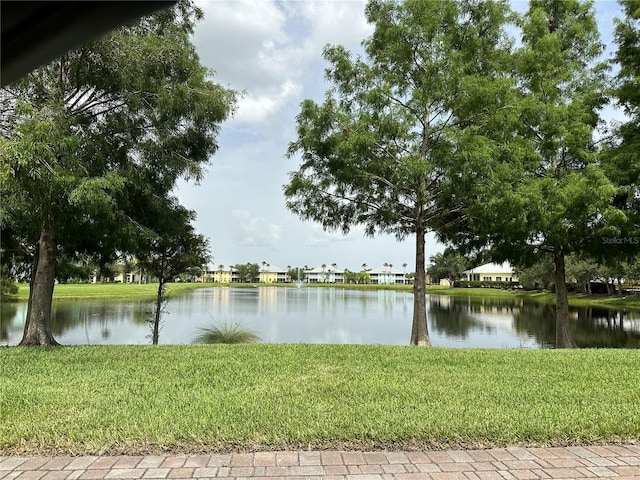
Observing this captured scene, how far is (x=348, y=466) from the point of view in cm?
327

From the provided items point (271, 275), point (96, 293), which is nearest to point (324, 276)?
point (271, 275)

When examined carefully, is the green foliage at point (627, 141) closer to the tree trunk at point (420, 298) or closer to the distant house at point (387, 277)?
the tree trunk at point (420, 298)

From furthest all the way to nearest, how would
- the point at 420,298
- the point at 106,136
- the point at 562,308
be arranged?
the point at 562,308 → the point at 420,298 → the point at 106,136

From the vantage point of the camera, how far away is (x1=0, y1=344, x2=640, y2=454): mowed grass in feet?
12.1

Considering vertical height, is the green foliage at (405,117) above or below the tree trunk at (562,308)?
above

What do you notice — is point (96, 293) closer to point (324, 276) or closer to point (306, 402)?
point (306, 402)

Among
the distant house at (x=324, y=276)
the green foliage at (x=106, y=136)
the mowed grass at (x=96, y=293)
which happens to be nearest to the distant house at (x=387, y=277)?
the distant house at (x=324, y=276)

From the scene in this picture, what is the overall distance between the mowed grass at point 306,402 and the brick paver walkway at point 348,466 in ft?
0.49

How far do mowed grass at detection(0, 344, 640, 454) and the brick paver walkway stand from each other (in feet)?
0.49

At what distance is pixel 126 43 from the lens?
8.21 metres

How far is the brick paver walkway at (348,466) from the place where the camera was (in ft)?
10.2

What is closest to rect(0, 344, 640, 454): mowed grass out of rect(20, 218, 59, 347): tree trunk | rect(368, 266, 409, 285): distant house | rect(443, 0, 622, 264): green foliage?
rect(20, 218, 59, 347): tree trunk

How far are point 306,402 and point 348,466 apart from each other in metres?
1.35

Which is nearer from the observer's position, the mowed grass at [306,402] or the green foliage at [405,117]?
the mowed grass at [306,402]
